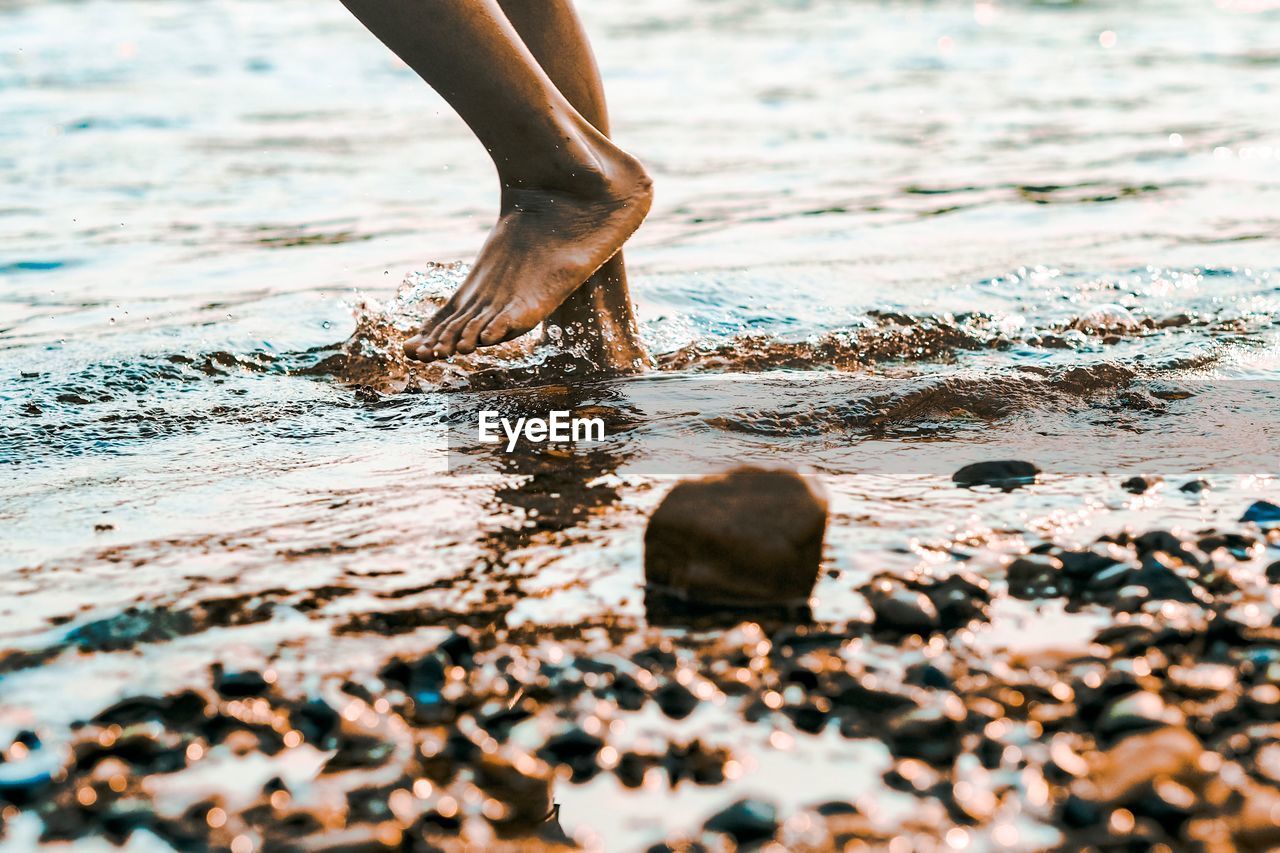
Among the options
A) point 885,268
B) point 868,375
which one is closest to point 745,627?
point 868,375

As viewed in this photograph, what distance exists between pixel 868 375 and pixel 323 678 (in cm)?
187

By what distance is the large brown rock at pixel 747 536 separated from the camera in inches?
76.9

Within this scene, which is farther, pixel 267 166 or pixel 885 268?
pixel 267 166

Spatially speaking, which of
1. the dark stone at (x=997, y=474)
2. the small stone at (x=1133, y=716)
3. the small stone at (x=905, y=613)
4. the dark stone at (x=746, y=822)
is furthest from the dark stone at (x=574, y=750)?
the dark stone at (x=997, y=474)

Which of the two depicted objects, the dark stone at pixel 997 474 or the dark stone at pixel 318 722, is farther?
the dark stone at pixel 997 474

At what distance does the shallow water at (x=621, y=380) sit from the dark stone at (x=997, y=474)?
0.13ft

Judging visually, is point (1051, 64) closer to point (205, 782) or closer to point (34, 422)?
point (34, 422)

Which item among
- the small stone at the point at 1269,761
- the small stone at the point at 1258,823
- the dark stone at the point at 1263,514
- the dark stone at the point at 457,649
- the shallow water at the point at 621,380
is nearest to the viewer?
the small stone at the point at 1258,823

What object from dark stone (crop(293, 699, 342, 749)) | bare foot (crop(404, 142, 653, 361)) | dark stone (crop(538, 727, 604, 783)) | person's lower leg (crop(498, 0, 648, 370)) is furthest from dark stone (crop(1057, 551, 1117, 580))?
person's lower leg (crop(498, 0, 648, 370))

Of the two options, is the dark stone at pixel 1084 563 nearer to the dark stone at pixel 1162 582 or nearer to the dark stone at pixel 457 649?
the dark stone at pixel 1162 582

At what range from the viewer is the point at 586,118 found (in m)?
3.34

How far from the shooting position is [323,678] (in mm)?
1805

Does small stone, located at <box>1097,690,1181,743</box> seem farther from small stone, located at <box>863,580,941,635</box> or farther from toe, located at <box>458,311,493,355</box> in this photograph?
toe, located at <box>458,311,493,355</box>

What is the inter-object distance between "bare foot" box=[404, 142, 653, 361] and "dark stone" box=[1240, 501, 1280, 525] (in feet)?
4.89
